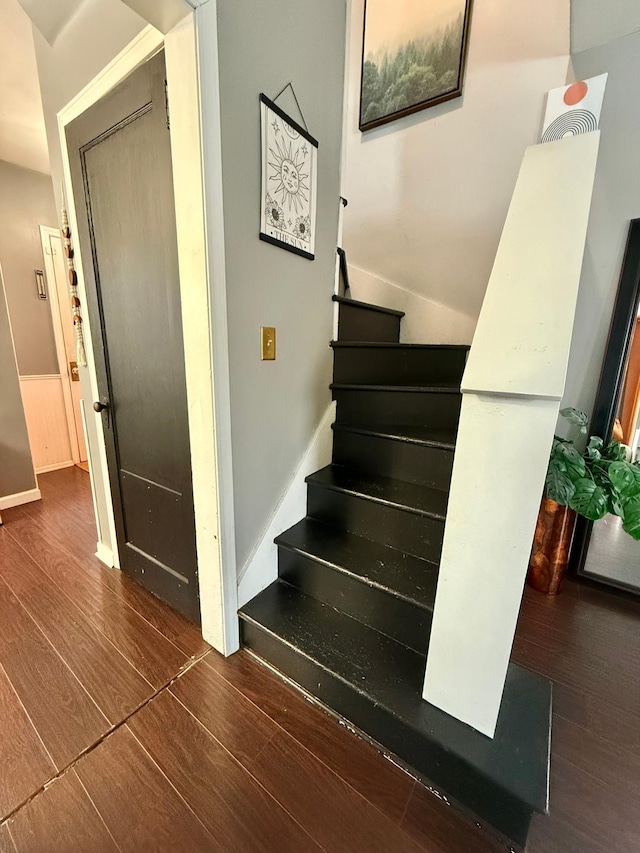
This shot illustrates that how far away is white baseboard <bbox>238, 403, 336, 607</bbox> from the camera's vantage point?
1379 millimetres

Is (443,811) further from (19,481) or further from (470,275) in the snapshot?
(19,481)

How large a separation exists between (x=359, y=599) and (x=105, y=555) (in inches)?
60.5

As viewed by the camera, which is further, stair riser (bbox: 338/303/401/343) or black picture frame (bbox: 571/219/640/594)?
stair riser (bbox: 338/303/401/343)

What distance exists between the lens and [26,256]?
3.01m

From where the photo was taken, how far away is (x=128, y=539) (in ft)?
5.70

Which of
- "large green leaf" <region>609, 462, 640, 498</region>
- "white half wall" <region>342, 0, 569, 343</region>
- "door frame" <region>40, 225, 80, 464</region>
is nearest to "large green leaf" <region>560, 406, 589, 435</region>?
"large green leaf" <region>609, 462, 640, 498</region>

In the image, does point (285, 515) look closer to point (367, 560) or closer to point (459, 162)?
point (367, 560)

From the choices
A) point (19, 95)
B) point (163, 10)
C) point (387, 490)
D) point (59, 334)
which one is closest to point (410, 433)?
point (387, 490)

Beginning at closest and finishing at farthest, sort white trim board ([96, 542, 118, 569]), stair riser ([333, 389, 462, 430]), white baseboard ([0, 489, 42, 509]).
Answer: stair riser ([333, 389, 462, 430])
white trim board ([96, 542, 118, 569])
white baseboard ([0, 489, 42, 509])

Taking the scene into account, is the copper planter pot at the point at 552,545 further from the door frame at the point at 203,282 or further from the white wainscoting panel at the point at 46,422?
the white wainscoting panel at the point at 46,422

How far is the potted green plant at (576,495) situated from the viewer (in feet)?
4.51

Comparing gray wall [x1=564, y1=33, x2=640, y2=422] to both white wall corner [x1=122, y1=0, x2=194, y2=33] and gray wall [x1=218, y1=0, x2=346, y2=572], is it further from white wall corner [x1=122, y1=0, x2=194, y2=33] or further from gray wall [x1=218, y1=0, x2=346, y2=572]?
white wall corner [x1=122, y1=0, x2=194, y2=33]

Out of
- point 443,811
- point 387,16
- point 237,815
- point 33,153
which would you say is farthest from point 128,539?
point 387,16

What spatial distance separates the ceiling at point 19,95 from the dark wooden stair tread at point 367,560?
→ 2.29 m
